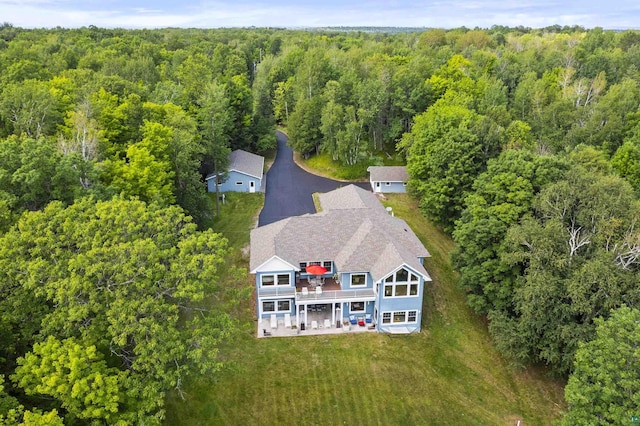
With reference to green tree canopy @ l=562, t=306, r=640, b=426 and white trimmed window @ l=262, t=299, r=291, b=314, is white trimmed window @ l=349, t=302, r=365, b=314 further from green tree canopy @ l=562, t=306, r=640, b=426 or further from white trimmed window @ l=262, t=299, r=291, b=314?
green tree canopy @ l=562, t=306, r=640, b=426

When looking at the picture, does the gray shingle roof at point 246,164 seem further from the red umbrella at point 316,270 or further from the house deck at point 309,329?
the house deck at point 309,329

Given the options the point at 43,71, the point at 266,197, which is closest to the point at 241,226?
the point at 266,197

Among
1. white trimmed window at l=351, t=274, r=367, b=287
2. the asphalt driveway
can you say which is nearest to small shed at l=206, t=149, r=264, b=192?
the asphalt driveway

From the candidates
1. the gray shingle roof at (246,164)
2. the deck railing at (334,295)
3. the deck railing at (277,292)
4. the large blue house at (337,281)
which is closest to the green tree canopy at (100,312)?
the deck railing at (277,292)

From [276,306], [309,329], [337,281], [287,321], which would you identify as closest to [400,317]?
[337,281]

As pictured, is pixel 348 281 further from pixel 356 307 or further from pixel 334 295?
pixel 356 307

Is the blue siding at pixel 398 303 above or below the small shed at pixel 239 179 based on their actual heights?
below
